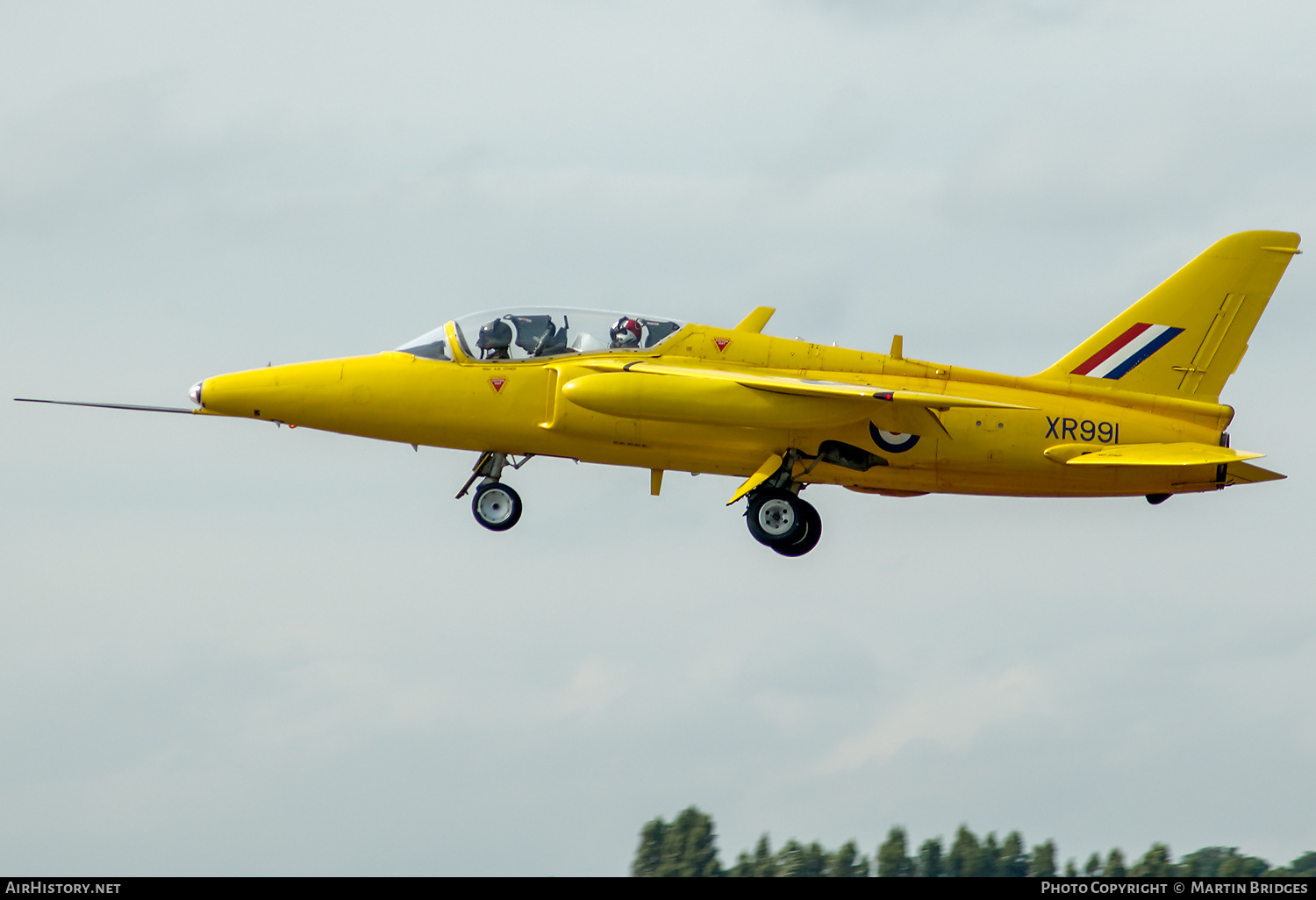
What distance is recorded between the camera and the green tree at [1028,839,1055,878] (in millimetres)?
49406

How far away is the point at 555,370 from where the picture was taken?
23.0 metres

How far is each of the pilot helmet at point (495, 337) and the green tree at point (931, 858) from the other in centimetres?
3244

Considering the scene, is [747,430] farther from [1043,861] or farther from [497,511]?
[1043,861]

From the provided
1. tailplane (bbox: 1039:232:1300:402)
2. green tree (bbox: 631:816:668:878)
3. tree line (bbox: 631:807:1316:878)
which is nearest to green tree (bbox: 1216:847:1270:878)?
tree line (bbox: 631:807:1316:878)

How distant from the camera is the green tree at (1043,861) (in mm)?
49406

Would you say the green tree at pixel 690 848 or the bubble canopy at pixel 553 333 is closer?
the bubble canopy at pixel 553 333

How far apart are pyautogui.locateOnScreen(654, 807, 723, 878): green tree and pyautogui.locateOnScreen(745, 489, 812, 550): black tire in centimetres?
2852

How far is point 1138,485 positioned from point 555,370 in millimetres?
8099

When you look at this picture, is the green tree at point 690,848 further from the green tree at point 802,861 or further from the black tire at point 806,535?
the black tire at point 806,535

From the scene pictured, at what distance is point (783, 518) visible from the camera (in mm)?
23156

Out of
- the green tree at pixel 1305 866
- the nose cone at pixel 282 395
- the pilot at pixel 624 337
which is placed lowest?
the green tree at pixel 1305 866

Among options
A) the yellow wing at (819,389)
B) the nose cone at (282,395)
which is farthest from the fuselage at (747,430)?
the yellow wing at (819,389)

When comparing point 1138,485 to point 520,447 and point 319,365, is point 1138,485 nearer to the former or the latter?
point 520,447

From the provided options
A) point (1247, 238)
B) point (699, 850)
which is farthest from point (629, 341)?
point (699, 850)
